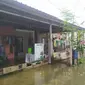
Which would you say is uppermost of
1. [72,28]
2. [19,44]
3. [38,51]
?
[72,28]

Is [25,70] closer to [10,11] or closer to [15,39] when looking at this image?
[10,11]

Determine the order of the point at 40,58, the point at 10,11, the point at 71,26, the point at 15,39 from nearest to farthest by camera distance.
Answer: the point at 71,26, the point at 10,11, the point at 40,58, the point at 15,39

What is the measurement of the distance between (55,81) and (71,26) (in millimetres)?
2611

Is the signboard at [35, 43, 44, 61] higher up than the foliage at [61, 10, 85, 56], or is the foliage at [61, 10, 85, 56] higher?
the foliage at [61, 10, 85, 56]

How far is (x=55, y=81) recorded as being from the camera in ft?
22.2

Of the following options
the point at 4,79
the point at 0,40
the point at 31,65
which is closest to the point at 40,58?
the point at 31,65

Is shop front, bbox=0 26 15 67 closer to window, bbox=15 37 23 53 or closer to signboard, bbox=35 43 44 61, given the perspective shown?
window, bbox=15 37 23 53

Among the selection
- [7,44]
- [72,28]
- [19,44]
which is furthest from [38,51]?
[72,28]

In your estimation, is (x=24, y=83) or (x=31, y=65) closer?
(x=24, y=83)

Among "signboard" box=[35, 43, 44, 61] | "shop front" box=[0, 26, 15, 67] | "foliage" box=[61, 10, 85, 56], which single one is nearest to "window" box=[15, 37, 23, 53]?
"shop front" box=[0, 26, 15, 67]

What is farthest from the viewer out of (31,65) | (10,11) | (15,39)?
(15,39)

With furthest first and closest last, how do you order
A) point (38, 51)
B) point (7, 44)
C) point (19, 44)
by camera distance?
point (19, 44), point (7, 44), point (38, 51)

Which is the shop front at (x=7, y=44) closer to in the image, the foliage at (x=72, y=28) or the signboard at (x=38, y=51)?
the signboard at (x=38, y=51)

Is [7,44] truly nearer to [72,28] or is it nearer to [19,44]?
[19,44]
